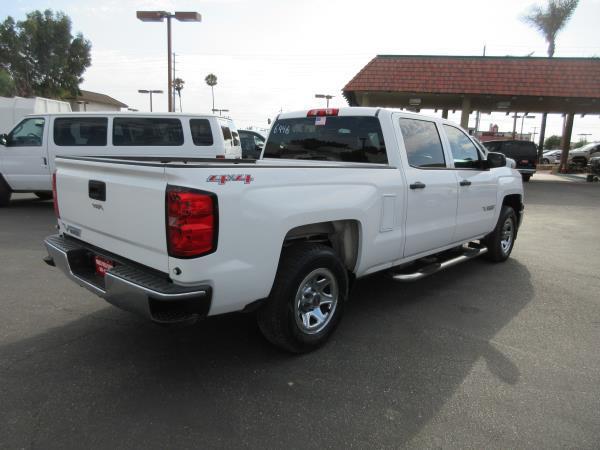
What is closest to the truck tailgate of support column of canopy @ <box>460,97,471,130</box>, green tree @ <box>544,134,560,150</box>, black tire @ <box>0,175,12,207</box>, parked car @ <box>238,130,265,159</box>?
black tire @ <box>0,175,12,207</box>

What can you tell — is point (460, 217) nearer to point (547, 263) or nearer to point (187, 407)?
point (547, 263)

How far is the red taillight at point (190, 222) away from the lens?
2.38 m

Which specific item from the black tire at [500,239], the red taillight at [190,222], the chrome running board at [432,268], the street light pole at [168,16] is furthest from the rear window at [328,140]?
the street light pole at [168,16]

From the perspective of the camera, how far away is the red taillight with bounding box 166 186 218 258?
7.81 feet

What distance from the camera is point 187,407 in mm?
2586

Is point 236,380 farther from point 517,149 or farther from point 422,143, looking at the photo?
point 517,149

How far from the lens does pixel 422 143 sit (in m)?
4.33

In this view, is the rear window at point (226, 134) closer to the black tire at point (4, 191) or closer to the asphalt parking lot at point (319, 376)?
the black tire at point (4, 191)

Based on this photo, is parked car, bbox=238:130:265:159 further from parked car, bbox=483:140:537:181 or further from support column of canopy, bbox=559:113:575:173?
support column of canopy, bbox=559:113:575:173

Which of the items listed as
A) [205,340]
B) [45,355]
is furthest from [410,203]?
[45,355]

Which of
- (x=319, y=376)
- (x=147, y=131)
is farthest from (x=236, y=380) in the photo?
(x=147, y=131)

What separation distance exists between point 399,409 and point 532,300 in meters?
2.73

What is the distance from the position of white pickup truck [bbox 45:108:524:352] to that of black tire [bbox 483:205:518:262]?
1063mm

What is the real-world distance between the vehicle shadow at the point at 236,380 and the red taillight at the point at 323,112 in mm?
1938
